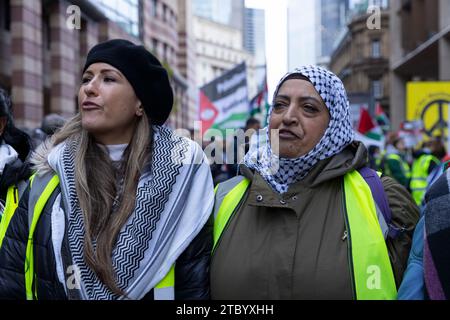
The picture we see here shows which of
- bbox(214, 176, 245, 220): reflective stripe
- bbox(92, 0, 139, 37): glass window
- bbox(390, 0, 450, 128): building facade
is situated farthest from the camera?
bbox(390, 0, 450, 128): building facade

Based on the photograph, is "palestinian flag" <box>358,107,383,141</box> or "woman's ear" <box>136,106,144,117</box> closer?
"woman's ear" <box>136,106,144,117</box>

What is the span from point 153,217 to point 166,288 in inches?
10.6

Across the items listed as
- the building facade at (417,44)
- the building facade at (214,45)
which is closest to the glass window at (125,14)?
the building facade at (417,44)

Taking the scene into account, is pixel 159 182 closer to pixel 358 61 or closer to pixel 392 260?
pixel 392 260

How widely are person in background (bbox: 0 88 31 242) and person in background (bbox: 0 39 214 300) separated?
0.14m

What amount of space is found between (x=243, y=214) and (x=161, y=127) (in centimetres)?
51

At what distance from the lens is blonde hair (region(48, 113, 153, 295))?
207 centimetres

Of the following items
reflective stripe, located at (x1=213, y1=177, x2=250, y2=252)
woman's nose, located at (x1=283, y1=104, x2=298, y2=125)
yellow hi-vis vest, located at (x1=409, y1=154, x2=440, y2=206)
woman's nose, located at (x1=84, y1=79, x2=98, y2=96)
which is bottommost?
yellow hi-vis vest, located at (x1=409, y1=154, x2=440, y2=206)

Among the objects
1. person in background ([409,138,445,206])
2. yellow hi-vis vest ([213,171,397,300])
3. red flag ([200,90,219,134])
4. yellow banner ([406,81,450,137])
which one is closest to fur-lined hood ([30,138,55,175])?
yellow hi-vis vest ([213,171,397,300])

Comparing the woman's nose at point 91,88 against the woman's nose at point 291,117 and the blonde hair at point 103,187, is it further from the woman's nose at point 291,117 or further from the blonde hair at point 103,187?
the woman's nose at point 291,117

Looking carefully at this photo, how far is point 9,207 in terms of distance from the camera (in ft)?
7.68

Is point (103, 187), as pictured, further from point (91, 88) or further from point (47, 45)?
point (47, 45)

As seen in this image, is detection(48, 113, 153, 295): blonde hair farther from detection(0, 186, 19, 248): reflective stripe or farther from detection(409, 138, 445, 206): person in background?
detection(409, 138, 445, 206): person in background
